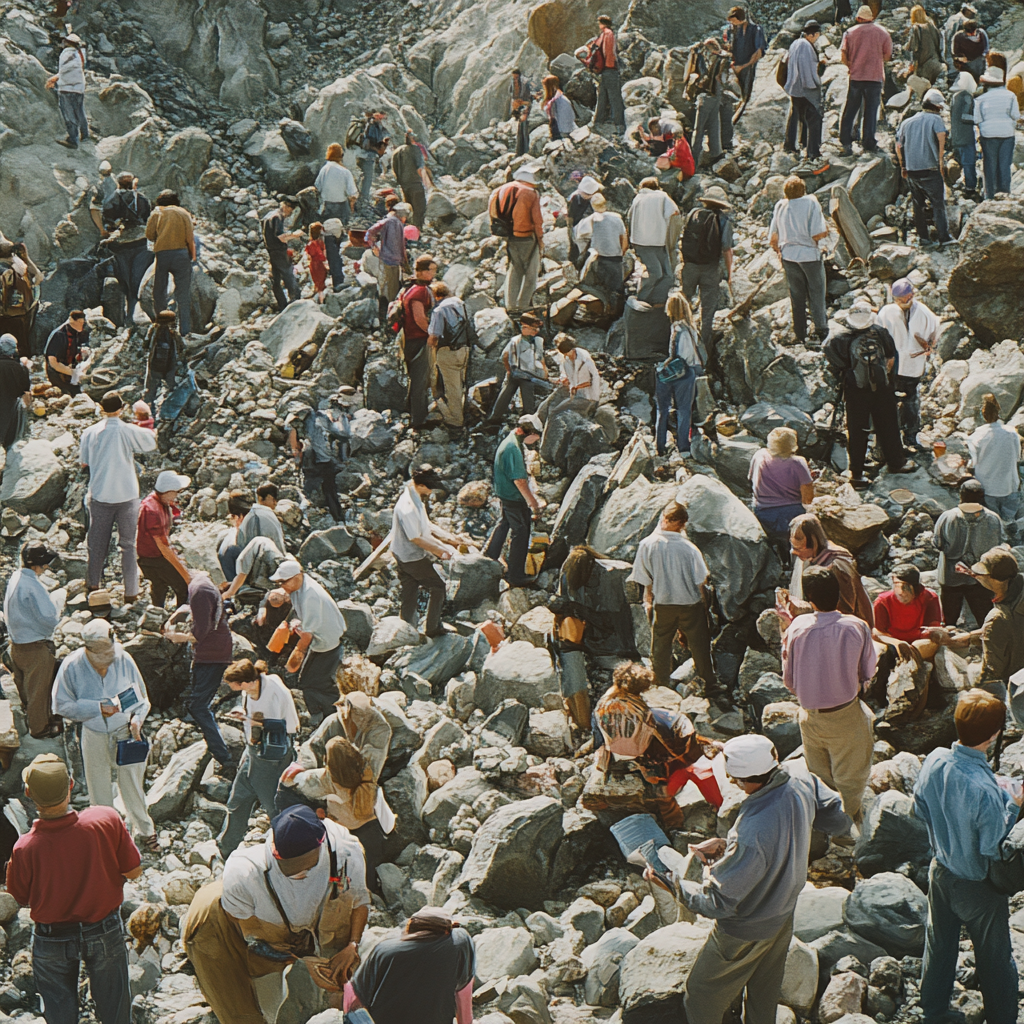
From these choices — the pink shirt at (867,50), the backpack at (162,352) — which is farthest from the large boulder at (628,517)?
the pink shirt at (867,50)

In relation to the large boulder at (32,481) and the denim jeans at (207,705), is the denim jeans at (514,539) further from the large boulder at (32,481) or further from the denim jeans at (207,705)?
the large boulder at (32,481)

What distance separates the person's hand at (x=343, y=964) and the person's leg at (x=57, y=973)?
4.65 ft

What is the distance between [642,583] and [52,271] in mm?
13051

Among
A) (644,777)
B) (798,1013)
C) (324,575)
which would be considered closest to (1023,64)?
(324,575)

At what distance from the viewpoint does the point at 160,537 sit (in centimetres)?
1003

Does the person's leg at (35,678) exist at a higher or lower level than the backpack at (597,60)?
lower

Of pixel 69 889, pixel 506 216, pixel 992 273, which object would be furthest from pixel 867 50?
pixel 69 889

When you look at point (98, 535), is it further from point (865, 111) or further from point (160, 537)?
point (865, 111)

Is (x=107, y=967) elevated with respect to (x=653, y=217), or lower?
lower

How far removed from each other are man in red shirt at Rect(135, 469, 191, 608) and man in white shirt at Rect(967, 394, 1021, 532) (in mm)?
7051

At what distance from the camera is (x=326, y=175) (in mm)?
15641

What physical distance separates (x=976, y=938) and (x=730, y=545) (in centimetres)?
471

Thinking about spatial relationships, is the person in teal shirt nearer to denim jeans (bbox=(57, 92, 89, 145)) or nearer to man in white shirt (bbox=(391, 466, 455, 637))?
man in white shirt (bbox=(391, 466, 455, 637))

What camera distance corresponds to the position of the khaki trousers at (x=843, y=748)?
6316mm
